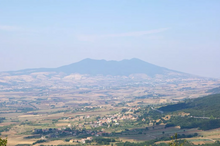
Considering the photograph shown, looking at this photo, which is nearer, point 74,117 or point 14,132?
point 14,132

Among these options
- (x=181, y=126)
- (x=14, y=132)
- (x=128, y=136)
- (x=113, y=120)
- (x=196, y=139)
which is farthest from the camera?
(x=113, y=120)

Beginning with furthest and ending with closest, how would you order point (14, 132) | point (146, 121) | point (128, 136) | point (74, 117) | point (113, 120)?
point (74, 117) < point (113, 120) < point (146, 121) < point (14, 132) < point (128, 136)

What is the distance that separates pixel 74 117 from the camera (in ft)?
568

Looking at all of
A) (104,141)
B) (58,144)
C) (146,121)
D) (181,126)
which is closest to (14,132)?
(58,144)

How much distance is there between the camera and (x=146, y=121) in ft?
472

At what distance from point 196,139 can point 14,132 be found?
242 ft

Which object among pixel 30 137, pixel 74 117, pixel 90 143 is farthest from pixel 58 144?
pixel 74 117

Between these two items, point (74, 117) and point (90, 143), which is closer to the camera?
point (90, 143)

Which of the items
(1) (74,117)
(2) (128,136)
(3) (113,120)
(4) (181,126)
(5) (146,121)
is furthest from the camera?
(1) (74,117)

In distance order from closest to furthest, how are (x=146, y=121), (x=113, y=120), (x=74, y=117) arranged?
1. (x=146, y=121)
2. (x=113, y=120)
3. (x=74, y=117)

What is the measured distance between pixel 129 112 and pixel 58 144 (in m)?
77.4

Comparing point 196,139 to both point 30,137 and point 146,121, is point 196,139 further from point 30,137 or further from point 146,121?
point 30,137

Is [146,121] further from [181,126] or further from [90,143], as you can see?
[90,143]

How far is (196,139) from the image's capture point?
10112 centimetres
